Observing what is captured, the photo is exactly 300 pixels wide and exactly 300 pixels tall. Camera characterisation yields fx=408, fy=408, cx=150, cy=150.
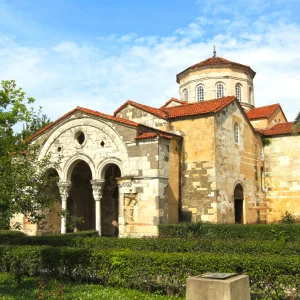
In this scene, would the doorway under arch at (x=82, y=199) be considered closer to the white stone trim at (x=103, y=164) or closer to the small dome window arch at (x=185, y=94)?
the white stone trim at (x=103, y=164)

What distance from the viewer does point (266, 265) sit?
8.88m

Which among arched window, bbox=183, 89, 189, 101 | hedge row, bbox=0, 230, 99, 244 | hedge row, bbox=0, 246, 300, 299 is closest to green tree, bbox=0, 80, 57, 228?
hedge row, bbox=0, 246, 300, 299

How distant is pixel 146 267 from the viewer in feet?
33.7

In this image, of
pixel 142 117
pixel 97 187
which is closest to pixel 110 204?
pixel 97 187

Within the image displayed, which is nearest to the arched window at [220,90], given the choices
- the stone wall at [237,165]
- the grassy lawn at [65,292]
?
the stone wall at [237,165]

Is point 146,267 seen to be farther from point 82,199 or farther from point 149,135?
point 82,199

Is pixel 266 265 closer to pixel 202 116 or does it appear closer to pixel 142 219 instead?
pixel 142 219

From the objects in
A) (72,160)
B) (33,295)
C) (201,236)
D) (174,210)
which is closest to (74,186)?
(72,160)

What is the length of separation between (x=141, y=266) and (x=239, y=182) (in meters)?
13.8

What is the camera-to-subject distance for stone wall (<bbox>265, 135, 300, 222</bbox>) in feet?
82.9

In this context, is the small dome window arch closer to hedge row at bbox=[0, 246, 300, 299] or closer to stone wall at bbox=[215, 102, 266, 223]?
stone wall at bbox=[215, 102, 266, 223]

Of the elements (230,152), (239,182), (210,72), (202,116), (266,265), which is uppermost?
(210,72)

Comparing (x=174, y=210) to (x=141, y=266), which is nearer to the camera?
(x=141, y=266)

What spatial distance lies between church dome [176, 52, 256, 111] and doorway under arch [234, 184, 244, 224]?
28.9ft
